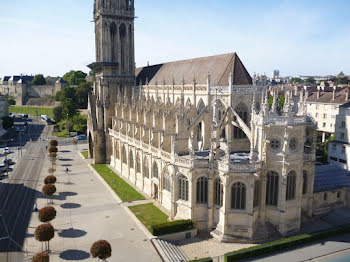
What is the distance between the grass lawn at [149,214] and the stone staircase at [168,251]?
2.87m

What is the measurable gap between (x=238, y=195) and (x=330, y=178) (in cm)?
1681

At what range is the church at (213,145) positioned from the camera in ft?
101

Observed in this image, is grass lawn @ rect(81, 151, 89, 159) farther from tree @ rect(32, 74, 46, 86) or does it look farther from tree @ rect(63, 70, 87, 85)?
tree @ rect(32, 74, 46, 86)

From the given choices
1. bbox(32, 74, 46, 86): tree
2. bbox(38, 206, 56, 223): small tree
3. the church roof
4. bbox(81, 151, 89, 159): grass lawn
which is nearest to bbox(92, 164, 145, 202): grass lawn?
bbox(81, 151, 89, 159): grass lawn

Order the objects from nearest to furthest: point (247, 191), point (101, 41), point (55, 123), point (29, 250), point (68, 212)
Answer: point (29, 250)
point (247, 191)
point (68, 212)
point (101, 41)
point (55, 123)

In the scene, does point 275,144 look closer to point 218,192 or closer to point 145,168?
point 218,192

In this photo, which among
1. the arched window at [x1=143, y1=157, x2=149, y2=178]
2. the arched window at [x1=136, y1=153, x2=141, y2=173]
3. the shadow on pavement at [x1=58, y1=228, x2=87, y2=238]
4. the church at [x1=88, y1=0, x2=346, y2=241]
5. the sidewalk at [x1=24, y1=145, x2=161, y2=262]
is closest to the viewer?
the sidewalk at [x1=24, y1=145, x2=161, y2=262]

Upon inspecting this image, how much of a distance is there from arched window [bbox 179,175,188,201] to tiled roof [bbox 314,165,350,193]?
A: 15.4m

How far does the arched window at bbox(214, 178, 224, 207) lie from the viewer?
103 ft

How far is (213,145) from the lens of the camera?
31969 millimetres

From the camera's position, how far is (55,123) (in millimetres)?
107625

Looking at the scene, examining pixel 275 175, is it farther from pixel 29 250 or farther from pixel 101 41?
pixel 101 41

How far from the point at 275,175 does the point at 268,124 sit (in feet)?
17.1

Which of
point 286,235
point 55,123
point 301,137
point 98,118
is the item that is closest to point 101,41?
point 98,118
